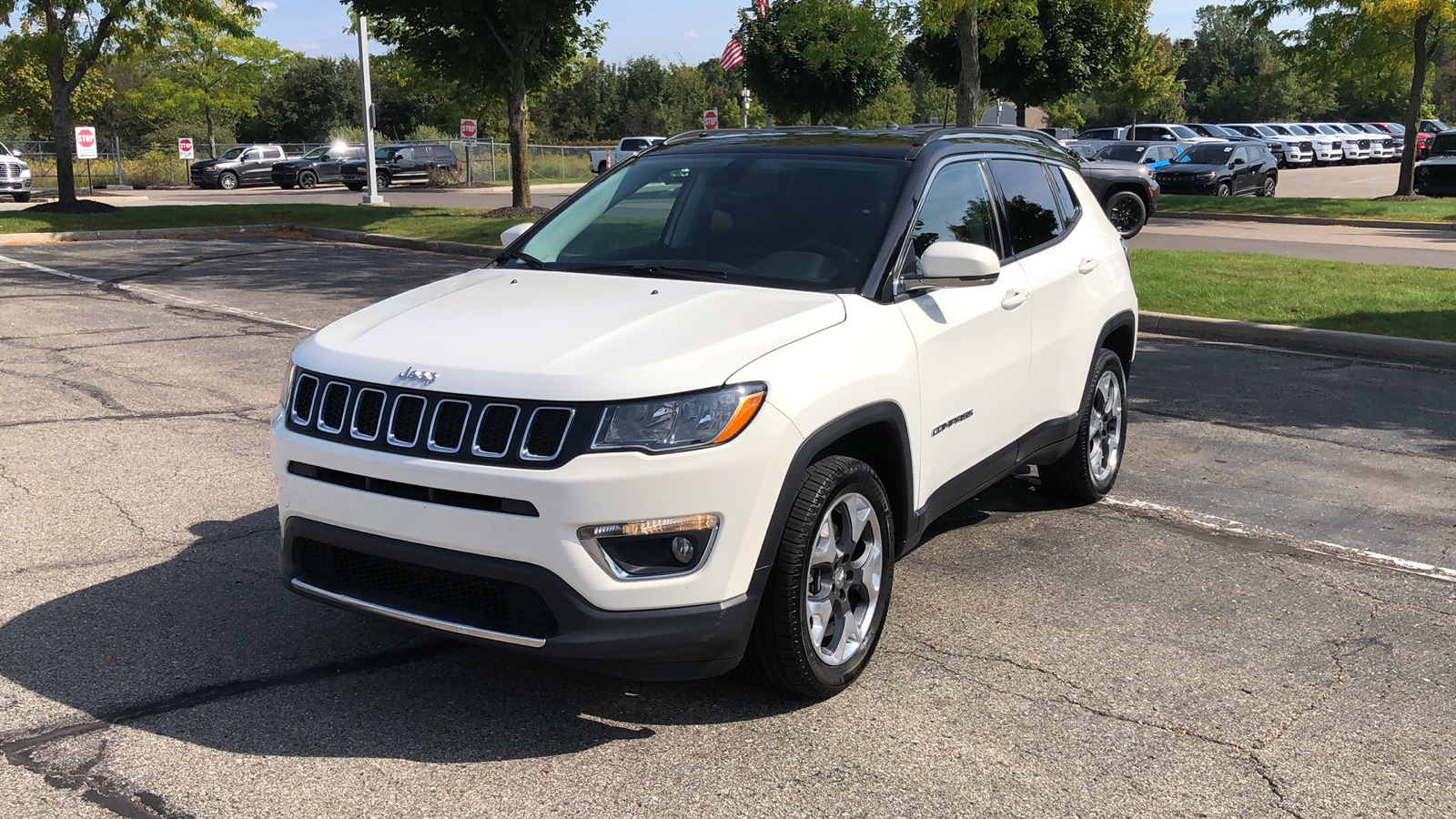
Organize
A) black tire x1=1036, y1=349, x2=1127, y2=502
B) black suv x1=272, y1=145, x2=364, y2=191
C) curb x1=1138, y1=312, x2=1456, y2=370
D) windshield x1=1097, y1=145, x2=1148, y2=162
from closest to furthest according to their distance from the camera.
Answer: black tire x1=1036, y1=349, x2=1127, y2=502 < curb x1=1138, y1=312, x2=1456, y2=370 < windshield x1=1097, y1=145, x2=1148, y2=162 < black suv x1=272, y1=145, x2=364, y2=191

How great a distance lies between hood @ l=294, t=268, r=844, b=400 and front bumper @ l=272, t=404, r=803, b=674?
8.2 inches

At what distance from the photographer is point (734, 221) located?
15.6 feet

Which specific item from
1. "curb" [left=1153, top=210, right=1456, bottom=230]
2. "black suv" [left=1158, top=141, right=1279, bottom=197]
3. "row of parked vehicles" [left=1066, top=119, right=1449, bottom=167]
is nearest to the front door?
"curb" [left=1153, top=210, right=1456, bottom=230]

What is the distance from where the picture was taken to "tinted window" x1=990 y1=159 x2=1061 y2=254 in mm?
5375

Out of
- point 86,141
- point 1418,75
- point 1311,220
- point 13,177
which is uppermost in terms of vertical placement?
point 1418,75

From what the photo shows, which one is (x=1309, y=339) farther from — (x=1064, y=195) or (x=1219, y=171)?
(x=1219, y=171)

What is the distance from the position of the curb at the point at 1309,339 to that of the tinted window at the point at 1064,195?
5.49 m

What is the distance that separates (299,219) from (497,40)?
521 cm

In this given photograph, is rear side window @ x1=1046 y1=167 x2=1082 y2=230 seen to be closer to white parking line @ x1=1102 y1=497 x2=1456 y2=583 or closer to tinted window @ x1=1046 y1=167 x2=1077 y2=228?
tinted window @ x1=1046 y1=167 x2=1077 y2=228

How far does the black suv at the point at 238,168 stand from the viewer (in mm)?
45406

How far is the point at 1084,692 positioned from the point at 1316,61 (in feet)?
86.4

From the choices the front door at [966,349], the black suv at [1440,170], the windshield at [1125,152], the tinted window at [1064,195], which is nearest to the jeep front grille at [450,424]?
the front door at [966,349]

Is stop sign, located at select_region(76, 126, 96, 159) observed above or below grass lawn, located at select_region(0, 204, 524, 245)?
above

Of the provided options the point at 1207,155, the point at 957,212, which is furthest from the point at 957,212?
the point at 1207,155
